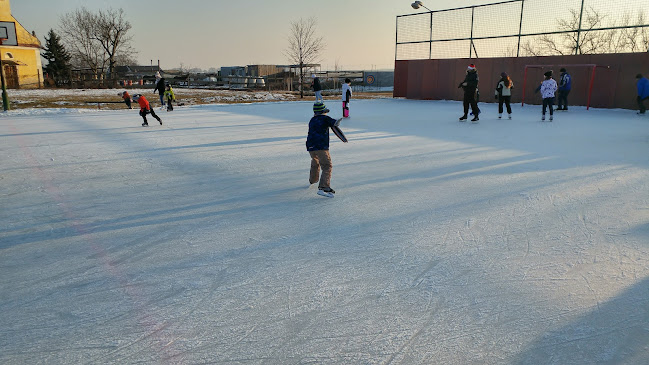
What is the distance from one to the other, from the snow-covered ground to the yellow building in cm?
3743

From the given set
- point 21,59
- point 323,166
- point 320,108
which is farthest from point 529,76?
point 21,59

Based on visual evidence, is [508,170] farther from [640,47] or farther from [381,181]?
[640,47]

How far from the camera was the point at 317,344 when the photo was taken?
220cm

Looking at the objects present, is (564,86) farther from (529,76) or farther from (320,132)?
(320,132)

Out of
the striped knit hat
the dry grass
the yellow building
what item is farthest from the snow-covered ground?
the yellow building

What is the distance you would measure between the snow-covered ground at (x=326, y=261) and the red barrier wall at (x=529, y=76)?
12.6 meters

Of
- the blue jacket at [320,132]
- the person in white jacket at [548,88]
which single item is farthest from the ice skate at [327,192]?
the person in white jacket at [548,88]

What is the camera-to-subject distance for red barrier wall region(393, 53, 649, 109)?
16.6m

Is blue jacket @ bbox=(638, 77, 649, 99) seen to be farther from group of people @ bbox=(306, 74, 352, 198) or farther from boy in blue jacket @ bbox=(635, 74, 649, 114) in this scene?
group of people @ bbox=(306, 74, 352, 198)

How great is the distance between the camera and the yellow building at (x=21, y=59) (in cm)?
3544

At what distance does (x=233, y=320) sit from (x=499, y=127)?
10.8 metres

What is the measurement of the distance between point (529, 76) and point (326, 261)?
1987 cm

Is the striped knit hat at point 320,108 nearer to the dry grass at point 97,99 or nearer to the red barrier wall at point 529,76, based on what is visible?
the dry grass at point 97,99

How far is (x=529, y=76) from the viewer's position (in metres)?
19.5
